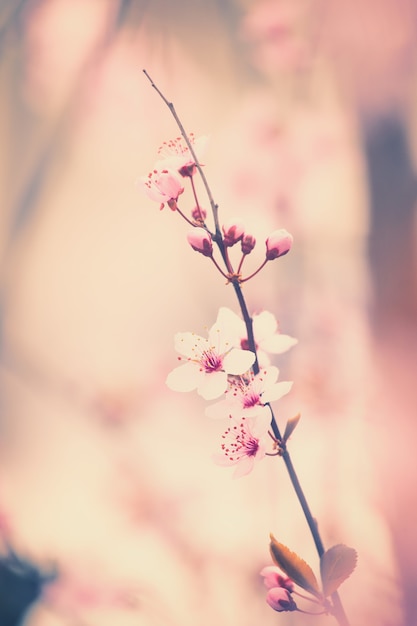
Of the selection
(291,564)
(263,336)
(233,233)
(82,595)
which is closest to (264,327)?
(263,336)

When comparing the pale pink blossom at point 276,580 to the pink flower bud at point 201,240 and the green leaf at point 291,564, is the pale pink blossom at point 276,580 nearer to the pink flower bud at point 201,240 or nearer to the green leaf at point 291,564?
the green leaf at point 291,564

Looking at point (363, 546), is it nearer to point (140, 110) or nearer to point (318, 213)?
point (318, 213)

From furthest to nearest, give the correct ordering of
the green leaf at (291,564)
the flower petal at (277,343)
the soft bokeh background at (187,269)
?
the soft bokeh background at (187,269), the flower petal at (277,343), the green leaf at (291,564)

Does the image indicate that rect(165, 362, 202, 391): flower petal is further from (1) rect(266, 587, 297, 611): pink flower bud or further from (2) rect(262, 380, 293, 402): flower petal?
(1) rect(266, 587, 297, 611): pink flower bud

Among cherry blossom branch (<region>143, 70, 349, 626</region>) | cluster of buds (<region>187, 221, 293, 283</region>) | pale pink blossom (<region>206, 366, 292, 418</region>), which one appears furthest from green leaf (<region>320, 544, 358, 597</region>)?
cluster of buds (<region>187, 221, 293, 283</region>)

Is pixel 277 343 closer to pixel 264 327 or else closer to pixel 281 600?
pixel 264 327

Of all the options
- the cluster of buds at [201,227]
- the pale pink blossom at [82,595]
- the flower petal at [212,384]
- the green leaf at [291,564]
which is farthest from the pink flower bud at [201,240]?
the pale pink blossom at [82,595]

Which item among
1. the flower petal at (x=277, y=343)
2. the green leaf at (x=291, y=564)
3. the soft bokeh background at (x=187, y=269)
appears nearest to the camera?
the green leaf at (x=291, y=564)
